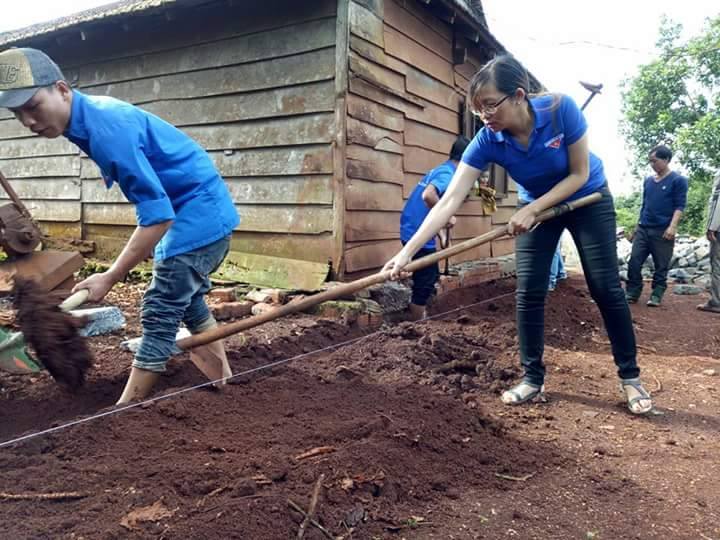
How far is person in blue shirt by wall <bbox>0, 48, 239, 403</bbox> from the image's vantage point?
6.79ft

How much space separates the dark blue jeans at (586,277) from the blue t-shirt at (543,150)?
166 millimetres

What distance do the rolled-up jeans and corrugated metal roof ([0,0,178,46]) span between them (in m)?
3.87

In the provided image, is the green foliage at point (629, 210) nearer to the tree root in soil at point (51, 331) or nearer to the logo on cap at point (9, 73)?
the tree root in soil at point (51, 331)

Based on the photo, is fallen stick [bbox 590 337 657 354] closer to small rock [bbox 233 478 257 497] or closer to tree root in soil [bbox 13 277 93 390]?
small rock [bbox 233 478 257 497]

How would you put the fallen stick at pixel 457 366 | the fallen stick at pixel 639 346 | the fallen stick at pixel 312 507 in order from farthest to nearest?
the fallen stick at pixel 639 346 → the fallen stick at pixel 457 366 → the fallen stick at pixel 312 507

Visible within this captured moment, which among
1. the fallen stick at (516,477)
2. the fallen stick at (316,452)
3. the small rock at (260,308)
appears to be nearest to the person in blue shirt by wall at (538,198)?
the fallen stick at (516,477)

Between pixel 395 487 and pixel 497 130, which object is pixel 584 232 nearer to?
pixel 497 130

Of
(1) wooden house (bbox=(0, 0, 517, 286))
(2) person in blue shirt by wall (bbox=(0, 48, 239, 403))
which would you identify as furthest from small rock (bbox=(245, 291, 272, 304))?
(2) person in blue shirt by wall (bbox=(0, 48, 239, 403))

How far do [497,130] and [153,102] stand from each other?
490cm

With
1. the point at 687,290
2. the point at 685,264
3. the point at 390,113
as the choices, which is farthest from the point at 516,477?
the point at 685,264

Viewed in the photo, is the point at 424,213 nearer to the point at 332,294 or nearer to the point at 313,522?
the point at 332,294

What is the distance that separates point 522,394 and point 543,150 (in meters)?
1.35

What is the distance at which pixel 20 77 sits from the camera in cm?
200

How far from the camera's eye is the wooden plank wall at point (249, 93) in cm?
509
